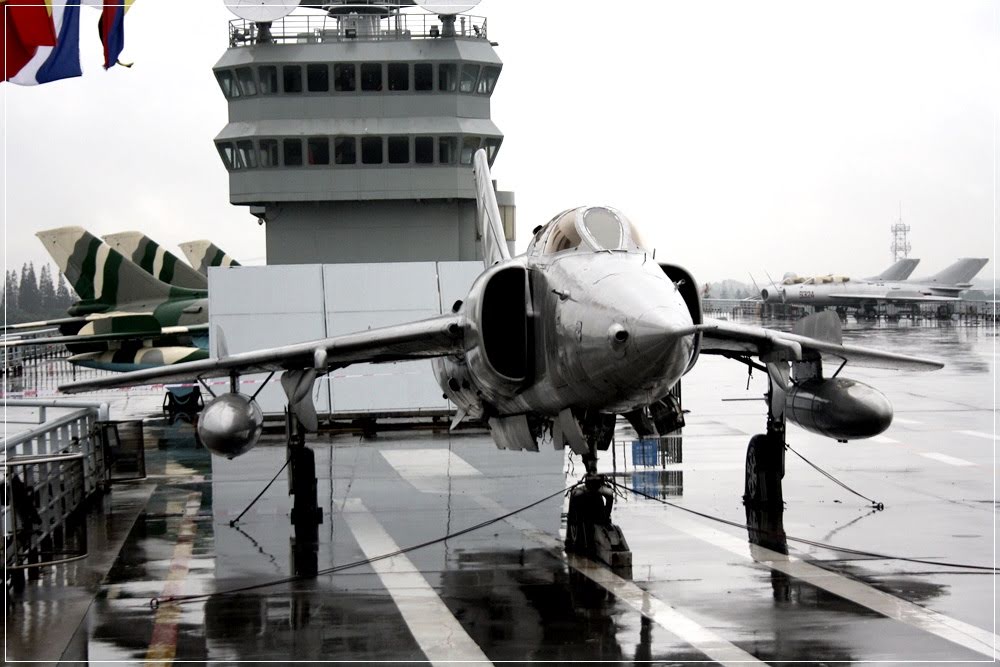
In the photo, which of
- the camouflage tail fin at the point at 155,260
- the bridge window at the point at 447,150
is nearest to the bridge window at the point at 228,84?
the bridge window at the point at 447,150

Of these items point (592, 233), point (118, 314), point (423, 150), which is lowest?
point (118, 314)

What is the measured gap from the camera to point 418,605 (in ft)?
31.7

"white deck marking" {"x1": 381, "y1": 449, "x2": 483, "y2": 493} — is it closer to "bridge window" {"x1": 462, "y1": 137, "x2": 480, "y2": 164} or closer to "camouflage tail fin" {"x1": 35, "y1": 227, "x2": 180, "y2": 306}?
"bridge window" {"x1": 462, "y1": 137, "x2": 480, "y2": 164}

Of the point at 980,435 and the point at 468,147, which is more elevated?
the point at 468,147

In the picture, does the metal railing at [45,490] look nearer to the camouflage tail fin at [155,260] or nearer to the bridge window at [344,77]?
the bridge window at [344,77]

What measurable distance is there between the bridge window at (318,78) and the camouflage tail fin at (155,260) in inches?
452

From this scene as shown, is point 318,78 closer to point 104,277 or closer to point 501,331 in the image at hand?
point 104,277

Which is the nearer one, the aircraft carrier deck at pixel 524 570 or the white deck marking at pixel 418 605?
the white deck marking at pixel 418 605

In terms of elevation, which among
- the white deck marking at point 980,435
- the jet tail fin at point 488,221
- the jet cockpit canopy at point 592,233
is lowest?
the white deck marking at point 980,435

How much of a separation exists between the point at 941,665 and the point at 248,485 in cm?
1151

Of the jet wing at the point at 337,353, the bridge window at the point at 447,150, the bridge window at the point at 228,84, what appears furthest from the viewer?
the bridge window at the point at 228,84

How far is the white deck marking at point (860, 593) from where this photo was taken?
8245 mm

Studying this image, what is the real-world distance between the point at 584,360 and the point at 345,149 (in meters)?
25.8

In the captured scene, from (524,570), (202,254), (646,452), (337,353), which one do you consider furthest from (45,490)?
(202,254)
